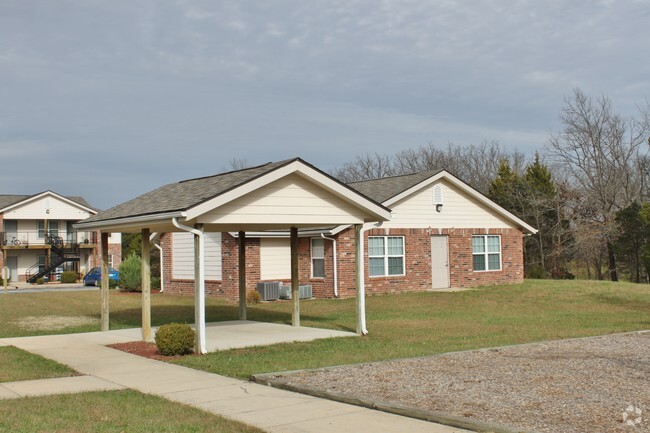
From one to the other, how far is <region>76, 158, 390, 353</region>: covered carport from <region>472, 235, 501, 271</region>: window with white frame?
15248 millimetres

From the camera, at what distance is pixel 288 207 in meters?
15.5

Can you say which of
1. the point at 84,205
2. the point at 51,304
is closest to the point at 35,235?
the point at 84,205

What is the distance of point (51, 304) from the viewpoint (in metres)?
28.6

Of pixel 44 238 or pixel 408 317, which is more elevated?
pixel 44 238

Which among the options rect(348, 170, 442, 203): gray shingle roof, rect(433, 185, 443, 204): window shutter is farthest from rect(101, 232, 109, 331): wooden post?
rect(433, 185, 443, 204): window shutter

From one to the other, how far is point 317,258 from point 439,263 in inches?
212

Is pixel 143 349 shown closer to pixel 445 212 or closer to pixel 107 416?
pixel 107 416

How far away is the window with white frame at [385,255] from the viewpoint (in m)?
28.2

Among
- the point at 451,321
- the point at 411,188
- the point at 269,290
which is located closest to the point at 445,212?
the point at 411,188

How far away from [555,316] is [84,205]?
47.9 m

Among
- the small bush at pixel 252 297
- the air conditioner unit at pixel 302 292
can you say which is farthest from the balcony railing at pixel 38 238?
the small bush at pixel 252 297

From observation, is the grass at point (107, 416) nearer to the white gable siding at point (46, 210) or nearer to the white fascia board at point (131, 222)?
the white fascia board at point (131, 222)

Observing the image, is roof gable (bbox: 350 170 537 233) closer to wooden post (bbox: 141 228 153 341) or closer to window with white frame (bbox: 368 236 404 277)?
window with white frame (bbox: 368 236 404 277)

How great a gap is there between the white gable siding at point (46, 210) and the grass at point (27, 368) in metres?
44.8
